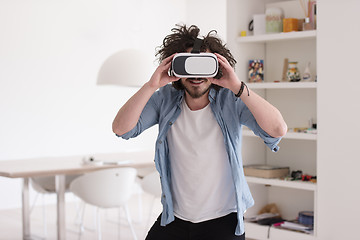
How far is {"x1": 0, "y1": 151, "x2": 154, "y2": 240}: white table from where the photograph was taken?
11.5 feet

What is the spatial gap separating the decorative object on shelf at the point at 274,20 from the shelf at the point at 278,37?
0.24ft

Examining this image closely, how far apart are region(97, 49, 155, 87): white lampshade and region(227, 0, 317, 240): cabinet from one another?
0.75 m

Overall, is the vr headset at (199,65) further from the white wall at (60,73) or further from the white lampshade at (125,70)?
the white wall at (60,73)

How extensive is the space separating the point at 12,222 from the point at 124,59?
224 centimetres

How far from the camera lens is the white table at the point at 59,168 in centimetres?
349

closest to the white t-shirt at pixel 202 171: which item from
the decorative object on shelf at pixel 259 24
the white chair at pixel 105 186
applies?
the decorative object on shelf at pixel 259 24

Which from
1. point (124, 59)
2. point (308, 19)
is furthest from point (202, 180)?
point (124, 59)

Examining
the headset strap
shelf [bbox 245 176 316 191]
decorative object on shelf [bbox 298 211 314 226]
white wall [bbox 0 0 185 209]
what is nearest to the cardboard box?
shelf [bbox 245 176 316 191]

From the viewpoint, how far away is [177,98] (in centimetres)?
173

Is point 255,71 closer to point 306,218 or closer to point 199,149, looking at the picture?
point 306,218

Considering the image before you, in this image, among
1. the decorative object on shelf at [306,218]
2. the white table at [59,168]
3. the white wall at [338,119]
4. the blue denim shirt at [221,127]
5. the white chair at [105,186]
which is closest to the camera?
the blue denim shirt at [221,127]

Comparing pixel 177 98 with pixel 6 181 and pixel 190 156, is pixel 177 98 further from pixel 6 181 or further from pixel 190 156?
pixel 6 181

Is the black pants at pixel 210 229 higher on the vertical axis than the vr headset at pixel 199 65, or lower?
lower

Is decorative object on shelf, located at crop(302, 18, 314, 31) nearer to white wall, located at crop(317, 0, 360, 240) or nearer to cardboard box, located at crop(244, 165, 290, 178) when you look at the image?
white wall, located at crop(317, 0, 360, 240)
